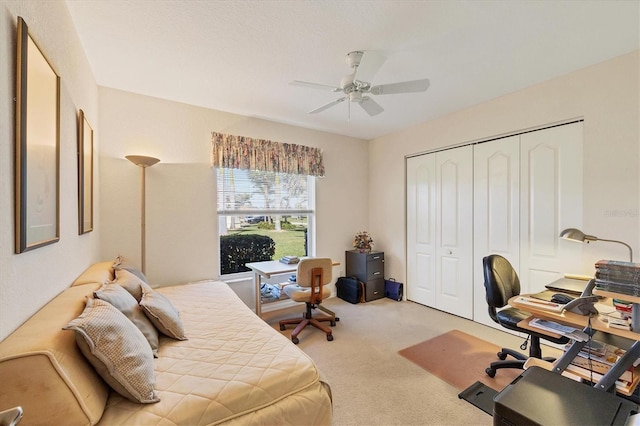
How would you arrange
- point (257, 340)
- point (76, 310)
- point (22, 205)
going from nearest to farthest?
point (22, 205) → point (76, 310) → point (257, 340)

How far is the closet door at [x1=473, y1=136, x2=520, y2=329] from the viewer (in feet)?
9.84

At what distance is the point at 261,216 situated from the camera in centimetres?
377

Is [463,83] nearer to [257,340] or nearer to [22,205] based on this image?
[257,340]

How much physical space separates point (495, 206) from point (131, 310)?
355 cm

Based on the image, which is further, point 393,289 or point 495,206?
point 393,289

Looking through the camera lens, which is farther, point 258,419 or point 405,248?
point 405,248

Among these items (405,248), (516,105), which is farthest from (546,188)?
(405,248)

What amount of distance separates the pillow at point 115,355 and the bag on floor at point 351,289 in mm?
3198

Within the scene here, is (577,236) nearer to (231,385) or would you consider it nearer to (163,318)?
(231,385)

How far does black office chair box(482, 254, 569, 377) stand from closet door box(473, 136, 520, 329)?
0.71 metres

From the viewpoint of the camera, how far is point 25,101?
3.52 feet

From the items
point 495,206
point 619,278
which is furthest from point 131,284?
point 495,206

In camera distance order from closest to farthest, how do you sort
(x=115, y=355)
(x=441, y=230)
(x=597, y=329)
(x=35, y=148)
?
(x=115, y=355) < (x=35, y=148) < (x=597, y=329) < (x=441, y=230)

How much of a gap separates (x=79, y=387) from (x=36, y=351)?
0.62 feet
